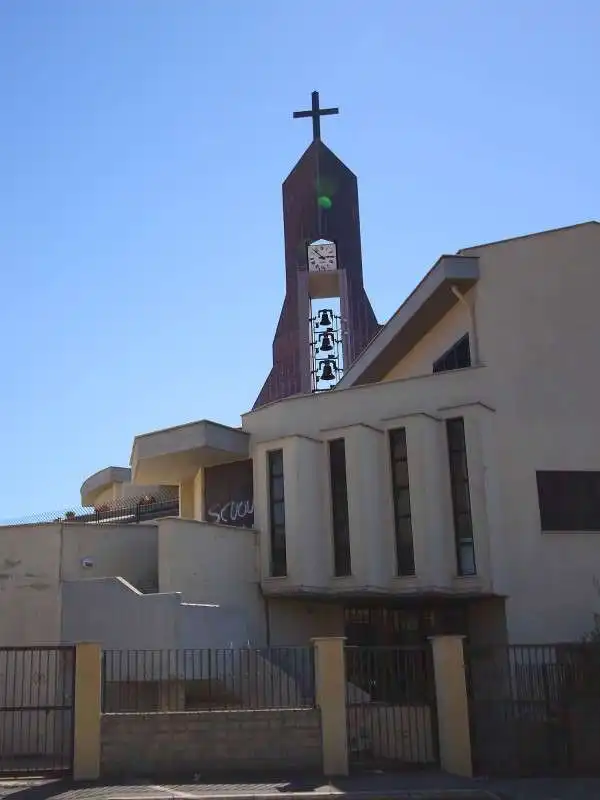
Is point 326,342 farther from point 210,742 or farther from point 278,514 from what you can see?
point 210,742

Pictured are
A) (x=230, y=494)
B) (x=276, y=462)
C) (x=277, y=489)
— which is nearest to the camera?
(x=277, y=489)

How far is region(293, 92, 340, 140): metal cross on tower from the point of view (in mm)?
39656

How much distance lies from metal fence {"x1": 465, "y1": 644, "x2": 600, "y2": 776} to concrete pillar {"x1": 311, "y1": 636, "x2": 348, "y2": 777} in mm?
2004

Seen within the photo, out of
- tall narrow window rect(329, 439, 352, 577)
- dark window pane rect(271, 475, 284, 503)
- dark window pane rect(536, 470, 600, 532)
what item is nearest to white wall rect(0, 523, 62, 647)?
dark window pane rect(271, 475, 284, 503)

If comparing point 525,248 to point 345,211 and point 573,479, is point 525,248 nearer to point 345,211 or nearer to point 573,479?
point 573,479

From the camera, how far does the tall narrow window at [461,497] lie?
21109 millimetres

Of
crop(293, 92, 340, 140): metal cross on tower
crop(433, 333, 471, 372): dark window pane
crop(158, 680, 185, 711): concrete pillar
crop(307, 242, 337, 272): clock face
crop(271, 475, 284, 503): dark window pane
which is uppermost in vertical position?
crop(293, 92, 340, 140): metal cross on tower

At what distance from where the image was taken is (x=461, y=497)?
21453 mm

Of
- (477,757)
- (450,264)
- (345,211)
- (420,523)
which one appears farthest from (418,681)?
(345,211)

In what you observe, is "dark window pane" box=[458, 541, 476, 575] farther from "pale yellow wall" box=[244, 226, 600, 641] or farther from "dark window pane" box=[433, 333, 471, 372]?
"dark window pane" box=[433, 333, 471, 372]

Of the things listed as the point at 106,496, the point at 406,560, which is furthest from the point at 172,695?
the point at 106,496

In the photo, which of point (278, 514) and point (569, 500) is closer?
point (569, 500)

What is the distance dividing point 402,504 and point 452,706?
7.33m

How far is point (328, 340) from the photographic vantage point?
114 ft
